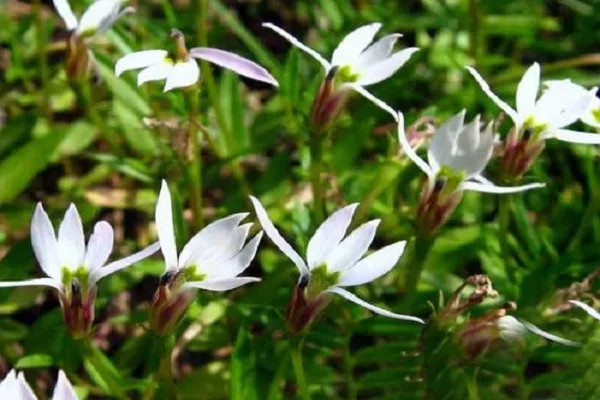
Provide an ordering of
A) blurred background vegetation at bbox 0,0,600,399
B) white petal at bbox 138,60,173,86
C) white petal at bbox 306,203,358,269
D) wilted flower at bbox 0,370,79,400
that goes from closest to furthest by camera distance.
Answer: wilted flower at bbox 0,370,79,400 < white petal at bbox 306,203,358,269 < white petal at bbox 138,60,173,86 < blurred background vegetation at bbox 0,0,600,399

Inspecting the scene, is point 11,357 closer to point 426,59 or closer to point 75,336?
point 75,336

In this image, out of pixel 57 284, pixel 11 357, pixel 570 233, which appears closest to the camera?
pixel 57 284

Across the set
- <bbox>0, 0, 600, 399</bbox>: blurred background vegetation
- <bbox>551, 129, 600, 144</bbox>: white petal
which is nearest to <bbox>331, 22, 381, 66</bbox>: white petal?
<bbox>0, 0, 600, 399</bbox>: blurred background vegetation

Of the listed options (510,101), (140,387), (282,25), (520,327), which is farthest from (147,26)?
(520,327)

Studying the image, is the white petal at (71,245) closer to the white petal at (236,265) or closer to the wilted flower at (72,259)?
the wilted flower at (72,259)

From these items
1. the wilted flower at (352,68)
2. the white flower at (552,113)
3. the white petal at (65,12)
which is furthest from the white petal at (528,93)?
the white petal at (65,12)

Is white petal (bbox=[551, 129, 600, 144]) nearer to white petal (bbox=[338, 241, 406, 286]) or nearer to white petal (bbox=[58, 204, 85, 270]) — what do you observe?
white petal (bbox=[338, 241, 406, 286])

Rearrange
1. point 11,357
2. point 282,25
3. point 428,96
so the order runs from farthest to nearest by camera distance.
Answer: point 282,25 < point 428,96 < point 11,357
